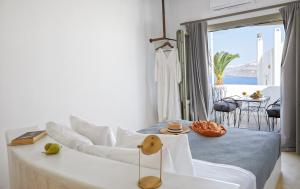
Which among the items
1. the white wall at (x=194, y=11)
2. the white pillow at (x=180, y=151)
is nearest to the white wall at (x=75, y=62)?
the white wall at (x=194, y=11)

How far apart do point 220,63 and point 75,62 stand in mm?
3509

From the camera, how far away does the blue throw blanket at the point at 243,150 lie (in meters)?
1.79

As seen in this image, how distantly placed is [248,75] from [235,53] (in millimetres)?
653

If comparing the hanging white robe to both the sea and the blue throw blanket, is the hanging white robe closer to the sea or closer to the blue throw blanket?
the blue throw blanket

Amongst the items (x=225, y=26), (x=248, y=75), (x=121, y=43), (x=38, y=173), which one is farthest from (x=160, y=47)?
(x=38, y=173)

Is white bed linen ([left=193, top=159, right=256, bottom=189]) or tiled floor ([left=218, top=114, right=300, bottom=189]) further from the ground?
white bed linen ([left=193, top=159, right=256, bottom=189])

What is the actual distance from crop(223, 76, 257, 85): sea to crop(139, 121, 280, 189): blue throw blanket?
342 centimetres

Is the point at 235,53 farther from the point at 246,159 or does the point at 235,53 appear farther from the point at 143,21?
the point at 246,159

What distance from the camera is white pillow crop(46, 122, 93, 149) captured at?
153 centimetres

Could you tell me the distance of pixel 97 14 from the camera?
3.36 m

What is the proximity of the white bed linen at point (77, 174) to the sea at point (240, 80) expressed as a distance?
196 inches

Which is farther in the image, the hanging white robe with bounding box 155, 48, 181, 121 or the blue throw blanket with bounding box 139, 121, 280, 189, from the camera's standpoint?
the hanging white robe with bounding box 155, 48, 181, 121

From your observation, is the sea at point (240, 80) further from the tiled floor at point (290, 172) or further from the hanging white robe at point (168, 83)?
the tiled floor at point (290, 172)

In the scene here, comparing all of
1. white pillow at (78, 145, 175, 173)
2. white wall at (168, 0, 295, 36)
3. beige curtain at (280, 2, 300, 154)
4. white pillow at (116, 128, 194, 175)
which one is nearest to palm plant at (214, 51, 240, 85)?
white wall at (168, 0, 295, 36)
